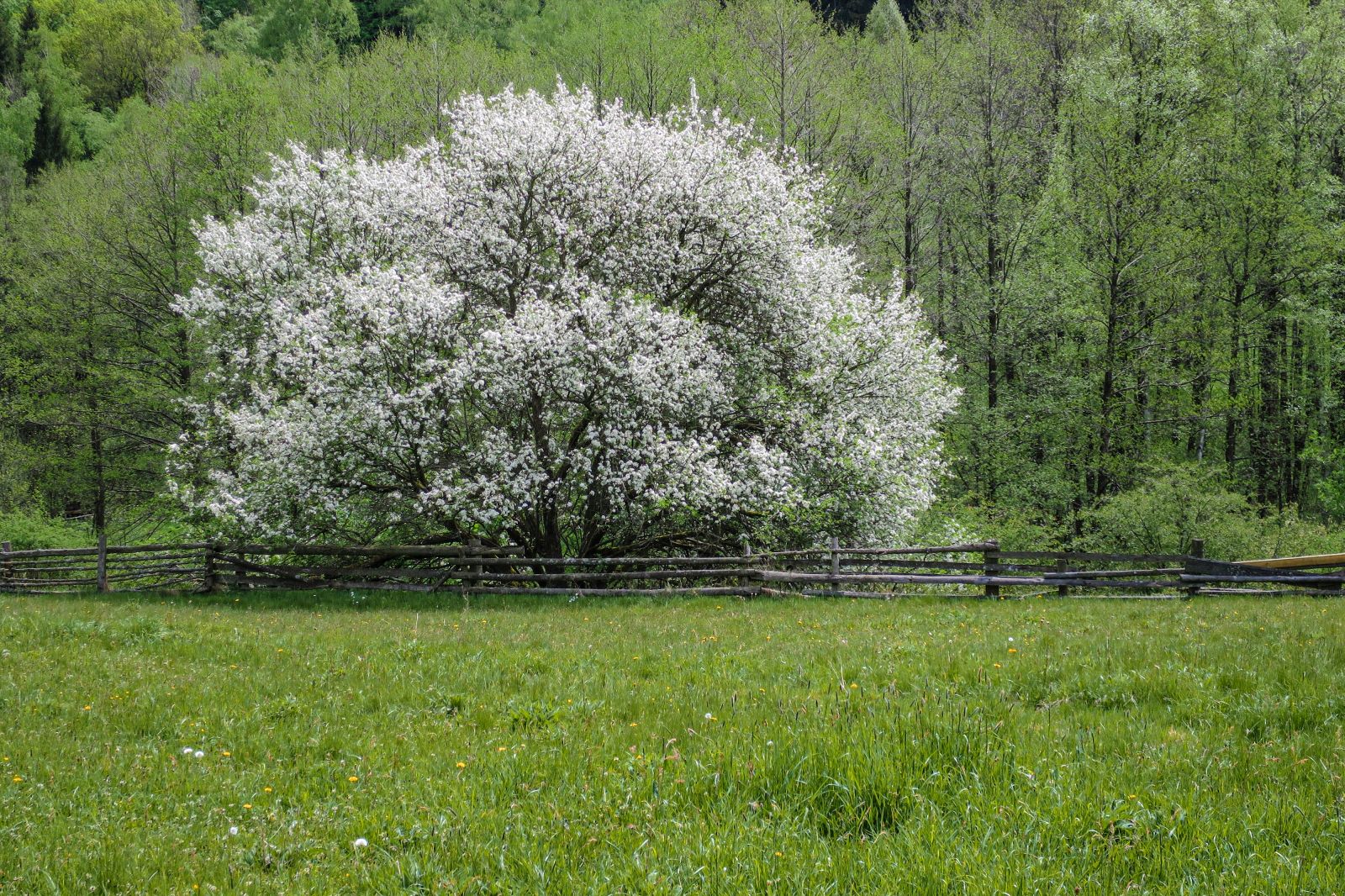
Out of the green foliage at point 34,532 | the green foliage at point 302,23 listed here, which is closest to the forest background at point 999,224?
the green foliage at point 34,532

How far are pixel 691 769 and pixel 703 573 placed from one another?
48.6ft

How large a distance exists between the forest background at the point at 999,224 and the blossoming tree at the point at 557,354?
11266 millimetres

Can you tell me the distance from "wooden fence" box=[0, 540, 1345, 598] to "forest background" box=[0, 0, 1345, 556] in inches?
357

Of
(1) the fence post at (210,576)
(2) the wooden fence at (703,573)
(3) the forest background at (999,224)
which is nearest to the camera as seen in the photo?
(2) the wooden fence at (703,573)

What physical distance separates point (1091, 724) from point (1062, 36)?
45.7 metres

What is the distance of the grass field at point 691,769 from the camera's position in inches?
157

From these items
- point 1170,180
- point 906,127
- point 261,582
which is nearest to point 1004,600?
point 261,582

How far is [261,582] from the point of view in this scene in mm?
22391

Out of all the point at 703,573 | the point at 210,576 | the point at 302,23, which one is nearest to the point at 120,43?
the point at 302,23

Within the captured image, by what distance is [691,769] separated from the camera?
5.13 m

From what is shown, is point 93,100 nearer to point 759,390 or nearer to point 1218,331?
point 759,390

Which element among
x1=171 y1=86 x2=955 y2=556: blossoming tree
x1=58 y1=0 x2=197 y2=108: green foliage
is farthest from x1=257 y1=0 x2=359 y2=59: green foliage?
x1=171 y1=86 x2=955 y2=556: blossoming tree

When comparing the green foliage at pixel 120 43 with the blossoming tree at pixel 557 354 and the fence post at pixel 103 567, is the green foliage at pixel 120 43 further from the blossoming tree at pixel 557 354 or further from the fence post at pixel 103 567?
the fence post at pixel 103 567

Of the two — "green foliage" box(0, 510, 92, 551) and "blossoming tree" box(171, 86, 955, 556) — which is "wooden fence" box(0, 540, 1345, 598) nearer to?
"blossoming tree" box(171, 86, 955, 556)
